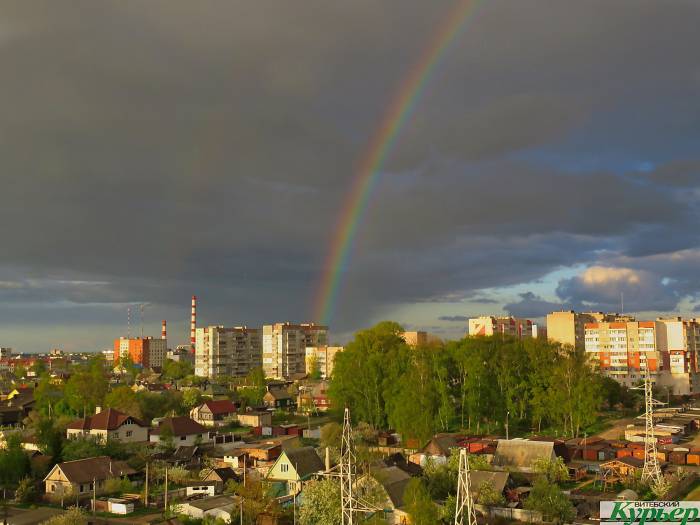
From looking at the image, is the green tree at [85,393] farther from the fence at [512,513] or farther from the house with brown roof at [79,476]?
the fence at [512,513]

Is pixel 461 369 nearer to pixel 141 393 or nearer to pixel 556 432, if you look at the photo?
pixel 556 432

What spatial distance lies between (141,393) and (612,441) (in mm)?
35200

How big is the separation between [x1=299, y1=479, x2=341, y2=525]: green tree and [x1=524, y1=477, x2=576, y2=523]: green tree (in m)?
6.99

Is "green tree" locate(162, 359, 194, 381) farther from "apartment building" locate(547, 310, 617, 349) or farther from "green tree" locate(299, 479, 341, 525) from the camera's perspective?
"green tree" locate(299, 479, 341, 525)

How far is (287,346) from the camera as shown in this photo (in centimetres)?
10350

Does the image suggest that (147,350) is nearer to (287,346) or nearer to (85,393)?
(287,346)

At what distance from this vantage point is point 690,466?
111 ft

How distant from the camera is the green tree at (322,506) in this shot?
21.1 metres

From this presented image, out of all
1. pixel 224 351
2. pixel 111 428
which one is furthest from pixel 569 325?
pixel 111 428

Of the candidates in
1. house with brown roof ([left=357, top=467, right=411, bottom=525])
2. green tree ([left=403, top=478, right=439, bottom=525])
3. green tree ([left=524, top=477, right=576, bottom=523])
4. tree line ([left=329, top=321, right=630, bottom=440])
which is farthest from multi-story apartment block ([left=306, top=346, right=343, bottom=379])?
green tree ([left=403, top=478, right=439, bottom=525])

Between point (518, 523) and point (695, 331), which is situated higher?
point (695, 331)

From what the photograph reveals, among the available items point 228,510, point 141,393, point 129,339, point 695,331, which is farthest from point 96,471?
point 129,339

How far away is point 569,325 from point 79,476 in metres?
65.0

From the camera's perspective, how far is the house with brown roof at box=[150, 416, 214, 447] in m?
40.4
